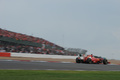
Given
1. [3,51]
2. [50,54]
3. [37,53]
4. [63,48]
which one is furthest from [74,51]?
[3,51]

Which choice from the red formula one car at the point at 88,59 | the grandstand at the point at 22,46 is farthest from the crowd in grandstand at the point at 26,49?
the red formula one car at the point at 88,59

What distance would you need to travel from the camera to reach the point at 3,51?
2506 centimetres

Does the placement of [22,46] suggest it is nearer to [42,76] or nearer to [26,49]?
[26,49]

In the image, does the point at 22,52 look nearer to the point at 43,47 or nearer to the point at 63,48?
the point at 43,47

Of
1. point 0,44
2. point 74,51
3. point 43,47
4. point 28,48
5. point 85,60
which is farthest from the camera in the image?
point 74,51

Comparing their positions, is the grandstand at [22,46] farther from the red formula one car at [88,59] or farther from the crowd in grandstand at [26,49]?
the red formula one car at [88,59]

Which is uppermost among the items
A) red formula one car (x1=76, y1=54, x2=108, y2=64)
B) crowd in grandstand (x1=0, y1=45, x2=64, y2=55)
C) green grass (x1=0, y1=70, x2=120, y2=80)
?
crowd in grandstand (x1=0, y1=45, x2=64, y2=55)

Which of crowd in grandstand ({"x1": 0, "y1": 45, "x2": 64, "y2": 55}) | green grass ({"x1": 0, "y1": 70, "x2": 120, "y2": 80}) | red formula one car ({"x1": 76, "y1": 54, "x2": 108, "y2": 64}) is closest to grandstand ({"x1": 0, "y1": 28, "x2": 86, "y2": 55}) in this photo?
crowd in grandstand ({"x1": 0, "y1": 45, "x2": 64, "y2": 55})

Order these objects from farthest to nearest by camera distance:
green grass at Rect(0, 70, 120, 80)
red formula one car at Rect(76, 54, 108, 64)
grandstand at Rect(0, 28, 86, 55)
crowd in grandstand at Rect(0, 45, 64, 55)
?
grandstand at Rect(0, 28, 86, 55) → crowd in grandstand at Rect(0, 45, 64, 55) → red formula one car at Rect(76, 54, 108, 64) → green grass at Rect(0, 70, 120, 80)

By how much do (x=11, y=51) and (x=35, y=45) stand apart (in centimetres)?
536

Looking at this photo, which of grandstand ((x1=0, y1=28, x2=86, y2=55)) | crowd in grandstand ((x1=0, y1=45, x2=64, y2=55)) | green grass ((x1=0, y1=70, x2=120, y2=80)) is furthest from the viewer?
grandstand ((x1=0, y1=28, x2=86, y2=55))

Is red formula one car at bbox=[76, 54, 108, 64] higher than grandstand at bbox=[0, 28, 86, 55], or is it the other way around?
grandstand at bbox=[0, 28, 86, 55]

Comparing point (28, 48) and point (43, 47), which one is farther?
point (43, 47)

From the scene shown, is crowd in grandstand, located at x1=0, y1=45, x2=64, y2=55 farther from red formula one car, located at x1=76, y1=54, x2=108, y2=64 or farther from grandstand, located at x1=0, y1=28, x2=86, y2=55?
red formula one car, located at x1=76, y1=54, x2=108, y2=64
